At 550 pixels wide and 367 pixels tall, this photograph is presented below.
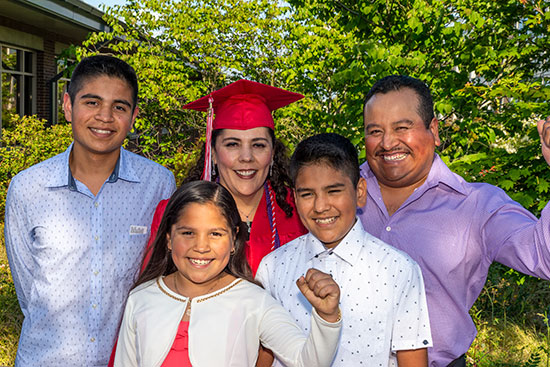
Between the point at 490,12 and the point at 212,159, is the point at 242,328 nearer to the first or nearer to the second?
the point at 212,159

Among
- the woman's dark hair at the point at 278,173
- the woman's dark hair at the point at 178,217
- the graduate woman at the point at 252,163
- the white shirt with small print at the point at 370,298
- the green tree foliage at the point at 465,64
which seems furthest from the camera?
the green tree foliage at the point at 465,64

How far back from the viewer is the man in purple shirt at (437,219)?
225cm

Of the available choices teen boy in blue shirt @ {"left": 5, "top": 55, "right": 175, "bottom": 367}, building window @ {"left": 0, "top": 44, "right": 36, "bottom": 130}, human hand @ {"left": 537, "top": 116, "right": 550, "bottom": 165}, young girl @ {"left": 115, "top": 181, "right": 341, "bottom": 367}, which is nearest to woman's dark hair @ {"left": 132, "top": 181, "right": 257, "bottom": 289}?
young girl @ {"left": 115, "top": 181, "right": 341, "bottom": 367}

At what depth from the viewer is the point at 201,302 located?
2.28 meters

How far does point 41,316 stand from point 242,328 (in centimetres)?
97

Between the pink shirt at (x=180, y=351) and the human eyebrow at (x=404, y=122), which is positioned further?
the human eyebrow at (x=404, y=122)

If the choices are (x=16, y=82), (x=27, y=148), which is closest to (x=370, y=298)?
(x=27, y=148)

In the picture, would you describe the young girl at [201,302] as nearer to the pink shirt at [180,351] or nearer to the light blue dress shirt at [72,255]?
the pink shirt at [180,351]

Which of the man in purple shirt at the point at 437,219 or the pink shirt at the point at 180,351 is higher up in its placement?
the man in purple shirt at the point at 437,219

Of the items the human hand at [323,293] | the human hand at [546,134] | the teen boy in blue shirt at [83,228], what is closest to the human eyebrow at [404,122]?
the human hand at [546,134]

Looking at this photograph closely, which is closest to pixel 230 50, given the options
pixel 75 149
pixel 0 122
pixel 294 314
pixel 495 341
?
pixel 0 122

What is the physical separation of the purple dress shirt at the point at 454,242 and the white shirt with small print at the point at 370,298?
209 millimetres

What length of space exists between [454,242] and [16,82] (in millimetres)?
11464

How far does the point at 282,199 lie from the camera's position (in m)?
3.06
